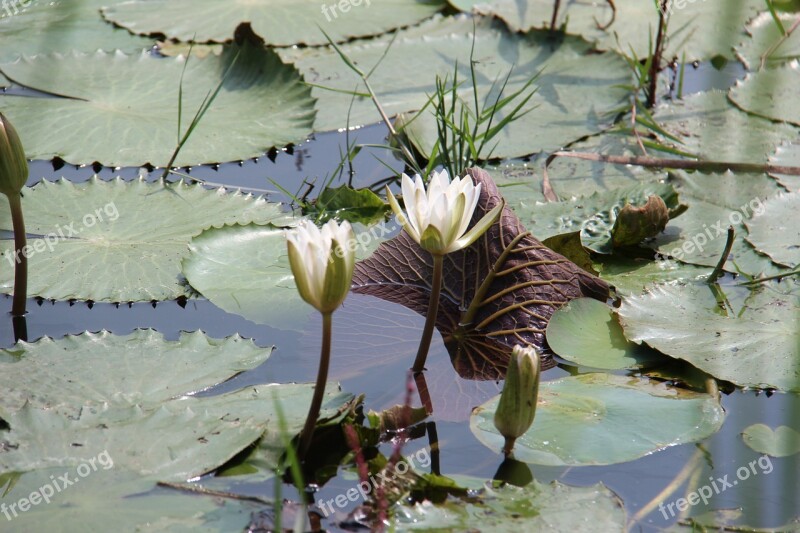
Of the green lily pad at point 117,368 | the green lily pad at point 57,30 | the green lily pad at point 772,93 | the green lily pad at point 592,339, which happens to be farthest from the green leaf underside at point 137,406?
the green lily pad at point 772,93

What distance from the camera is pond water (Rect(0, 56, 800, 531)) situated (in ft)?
5.41

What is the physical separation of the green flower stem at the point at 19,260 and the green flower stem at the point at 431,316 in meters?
0.97

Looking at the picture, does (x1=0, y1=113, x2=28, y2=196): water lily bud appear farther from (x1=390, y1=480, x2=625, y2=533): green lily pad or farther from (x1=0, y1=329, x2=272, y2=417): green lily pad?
(x1=390, y1=480, x2=625, y2=533): green lily pad

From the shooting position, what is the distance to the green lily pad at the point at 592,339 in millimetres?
2072

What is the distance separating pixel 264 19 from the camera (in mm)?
3781

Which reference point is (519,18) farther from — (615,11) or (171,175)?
(171,175)

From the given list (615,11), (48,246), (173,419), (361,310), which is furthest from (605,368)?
(615,11)

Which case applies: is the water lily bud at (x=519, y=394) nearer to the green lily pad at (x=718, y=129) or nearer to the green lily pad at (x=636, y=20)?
the green lily pad at (x=718, y=129)

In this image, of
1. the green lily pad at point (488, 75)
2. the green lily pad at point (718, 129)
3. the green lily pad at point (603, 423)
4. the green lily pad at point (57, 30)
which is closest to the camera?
the green lily pad at point (603, 423)

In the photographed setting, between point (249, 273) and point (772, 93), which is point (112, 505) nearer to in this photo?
point (249, 273)

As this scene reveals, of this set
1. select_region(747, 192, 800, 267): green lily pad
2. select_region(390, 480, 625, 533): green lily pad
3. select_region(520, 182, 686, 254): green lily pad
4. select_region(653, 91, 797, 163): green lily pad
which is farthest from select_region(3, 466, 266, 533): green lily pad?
select_region(653, 91, 797, 163): green lily pad

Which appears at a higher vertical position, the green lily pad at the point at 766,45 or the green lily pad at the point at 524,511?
the green lily pad at the point at 766,45

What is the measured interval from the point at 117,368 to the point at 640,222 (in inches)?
57.6

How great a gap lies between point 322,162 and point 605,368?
52.0 inches
